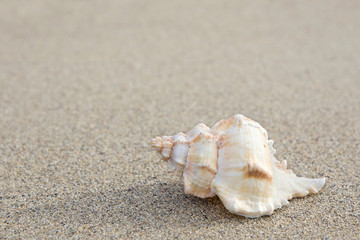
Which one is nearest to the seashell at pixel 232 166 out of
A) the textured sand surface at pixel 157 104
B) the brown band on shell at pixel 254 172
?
the brown band on shell at pixel 254 172

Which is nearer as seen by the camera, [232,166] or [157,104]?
[232,166]

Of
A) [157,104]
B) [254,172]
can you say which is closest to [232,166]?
[254,172]

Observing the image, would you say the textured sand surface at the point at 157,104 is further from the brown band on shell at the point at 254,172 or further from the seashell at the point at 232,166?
the brown band on shell at the point at 254,172

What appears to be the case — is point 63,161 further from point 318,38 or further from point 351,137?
point 318,38

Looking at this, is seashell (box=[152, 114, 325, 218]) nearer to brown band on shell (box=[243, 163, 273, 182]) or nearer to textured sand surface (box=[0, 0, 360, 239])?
brown band on shell (box=[243, 163, 273, 182])

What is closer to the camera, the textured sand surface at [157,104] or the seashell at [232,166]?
the seashell at [232,166]

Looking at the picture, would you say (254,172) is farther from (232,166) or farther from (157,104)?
(157,104)

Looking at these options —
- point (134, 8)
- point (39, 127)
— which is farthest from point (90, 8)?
point (39, 127)

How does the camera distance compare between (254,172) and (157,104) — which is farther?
(157,104)
